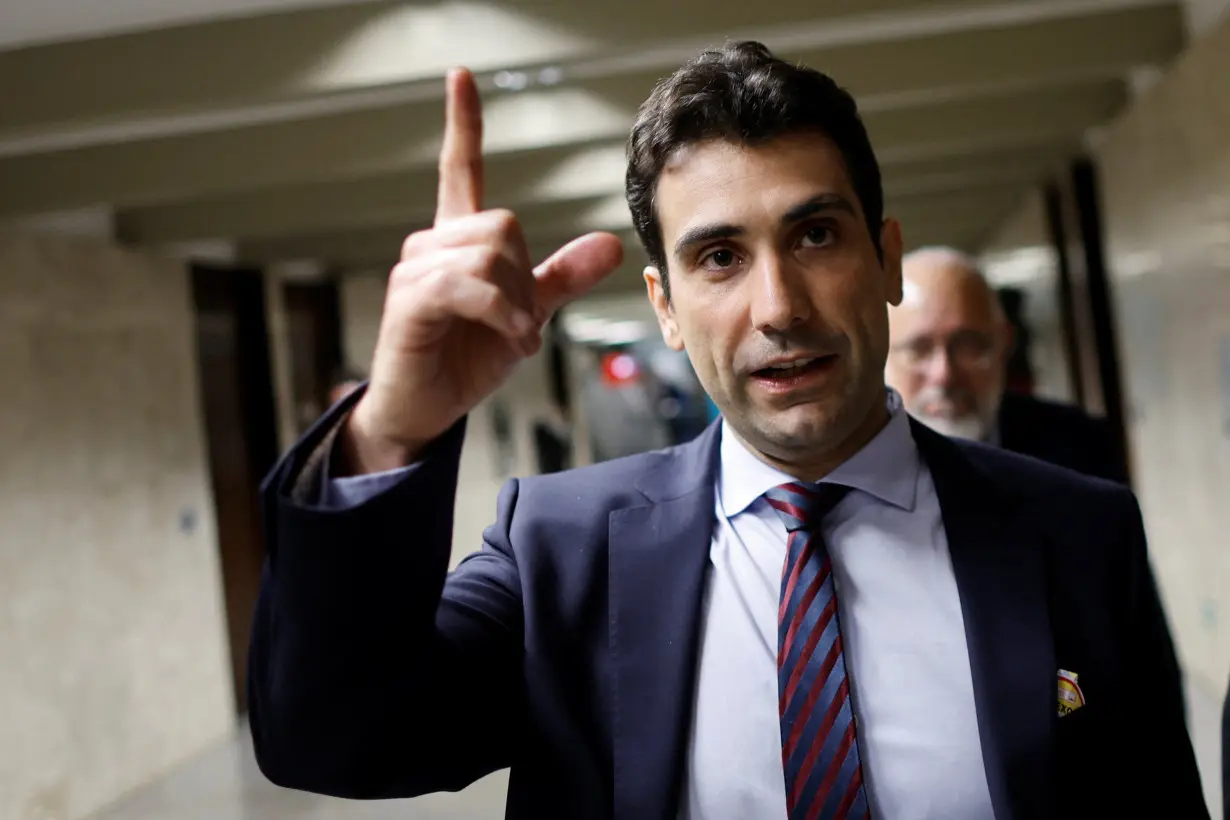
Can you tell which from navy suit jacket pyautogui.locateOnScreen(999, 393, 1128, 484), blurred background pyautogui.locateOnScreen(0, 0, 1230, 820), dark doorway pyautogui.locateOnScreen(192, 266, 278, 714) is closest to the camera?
navy suit jacket pyautogui.locateOnScreen(999, 393, 1128, 484)

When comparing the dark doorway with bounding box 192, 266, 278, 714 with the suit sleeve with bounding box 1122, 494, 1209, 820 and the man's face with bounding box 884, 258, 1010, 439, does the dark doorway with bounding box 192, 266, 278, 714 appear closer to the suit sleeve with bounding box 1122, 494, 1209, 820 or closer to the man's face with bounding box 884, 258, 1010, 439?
the man's face with bounding box 884, 258, 1010, 439

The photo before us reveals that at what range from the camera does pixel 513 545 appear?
131 cm

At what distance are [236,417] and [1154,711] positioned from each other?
7.65 metres

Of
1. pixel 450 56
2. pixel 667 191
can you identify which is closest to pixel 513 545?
pixel 667 191

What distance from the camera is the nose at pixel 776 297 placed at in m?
1.21

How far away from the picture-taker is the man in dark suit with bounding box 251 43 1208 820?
3.79 feet

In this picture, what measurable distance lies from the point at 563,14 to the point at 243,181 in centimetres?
228

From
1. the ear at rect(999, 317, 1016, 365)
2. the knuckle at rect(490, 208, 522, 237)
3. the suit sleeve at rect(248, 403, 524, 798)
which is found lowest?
the suit sleeve at rect(248, 403, 524, 798)

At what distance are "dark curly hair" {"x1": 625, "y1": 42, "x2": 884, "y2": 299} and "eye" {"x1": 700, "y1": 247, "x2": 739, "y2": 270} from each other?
89mm

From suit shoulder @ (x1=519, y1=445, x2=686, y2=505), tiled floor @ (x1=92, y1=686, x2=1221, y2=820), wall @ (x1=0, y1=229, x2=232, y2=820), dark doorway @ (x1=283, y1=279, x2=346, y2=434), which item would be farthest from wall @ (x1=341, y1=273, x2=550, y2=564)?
suit shoulder @ (x1=519, y1=445, x2=686, y2=505)

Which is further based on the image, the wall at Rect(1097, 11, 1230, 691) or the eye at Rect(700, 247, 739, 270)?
the wall at Rect(1097, 11, 1230, 691)

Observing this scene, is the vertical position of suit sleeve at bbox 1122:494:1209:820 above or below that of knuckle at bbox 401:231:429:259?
below

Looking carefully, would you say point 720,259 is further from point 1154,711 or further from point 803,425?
point 1154,711

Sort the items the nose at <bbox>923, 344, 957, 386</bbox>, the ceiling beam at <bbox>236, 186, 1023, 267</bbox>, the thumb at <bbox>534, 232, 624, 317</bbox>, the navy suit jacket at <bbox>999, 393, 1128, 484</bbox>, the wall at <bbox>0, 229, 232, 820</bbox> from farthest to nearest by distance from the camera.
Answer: the ceiling beam at <bbox>236, 186, 1023, 267</bbox>
the wall at <bbox>0, 229, 232, 820</bbox>
the nose at <bbox>923, 344, 957, 386</bbox>
the navy suit jacket at <bbox>999, 393, 1128, 484</bbox>
the thumb at <bbox>534, 232, 624, 317</bbox>
